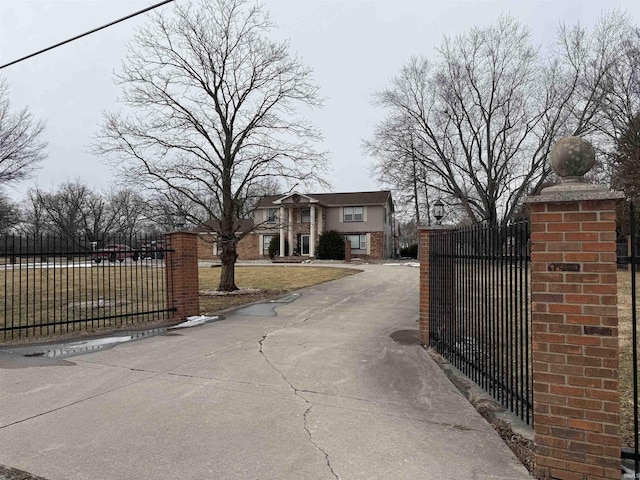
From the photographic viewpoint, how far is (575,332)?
290cm

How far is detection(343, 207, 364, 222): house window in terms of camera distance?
39.6 metres

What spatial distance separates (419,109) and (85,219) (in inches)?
2056

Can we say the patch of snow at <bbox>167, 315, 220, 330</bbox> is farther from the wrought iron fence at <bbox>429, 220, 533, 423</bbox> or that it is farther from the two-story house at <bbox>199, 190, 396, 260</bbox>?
the two-story house at <bbox>199, 190, 396, 260</bbox>

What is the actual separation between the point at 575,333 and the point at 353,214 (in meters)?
37.1

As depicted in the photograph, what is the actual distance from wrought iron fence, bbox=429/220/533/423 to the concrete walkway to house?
1.43 ft

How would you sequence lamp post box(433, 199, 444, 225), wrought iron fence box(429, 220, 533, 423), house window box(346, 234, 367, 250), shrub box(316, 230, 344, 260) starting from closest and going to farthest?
wrought iron fence box(429, 220, 533, 423), lamp post box(433, 199, 444, 225), shrub box(316, 230, 344, 260), house window box(346, 234, 367, 250)

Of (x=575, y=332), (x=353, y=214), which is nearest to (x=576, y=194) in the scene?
(x=575, y=332)

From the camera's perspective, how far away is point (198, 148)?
550 inches

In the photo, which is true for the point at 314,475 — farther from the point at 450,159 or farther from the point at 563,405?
the point at 450,159

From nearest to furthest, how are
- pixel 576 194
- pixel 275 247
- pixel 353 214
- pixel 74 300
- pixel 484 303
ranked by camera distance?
pixel 576 194 < pixel 484 303 < pixel 74 300 < pixel 353 214 < pixel 275 247

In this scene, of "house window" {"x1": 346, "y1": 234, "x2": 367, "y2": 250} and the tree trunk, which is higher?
"house window" {"x1": 346, "y1": 234, "x2": 367, "y2": 250}

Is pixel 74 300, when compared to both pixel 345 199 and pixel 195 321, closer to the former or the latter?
pixel 195 321

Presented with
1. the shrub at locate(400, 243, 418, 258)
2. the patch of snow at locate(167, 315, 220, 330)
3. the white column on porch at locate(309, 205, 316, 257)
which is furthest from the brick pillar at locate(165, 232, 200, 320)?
the shrub at locate(400, 243, 418, 258)

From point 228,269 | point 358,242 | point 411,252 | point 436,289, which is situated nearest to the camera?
point 436,289
